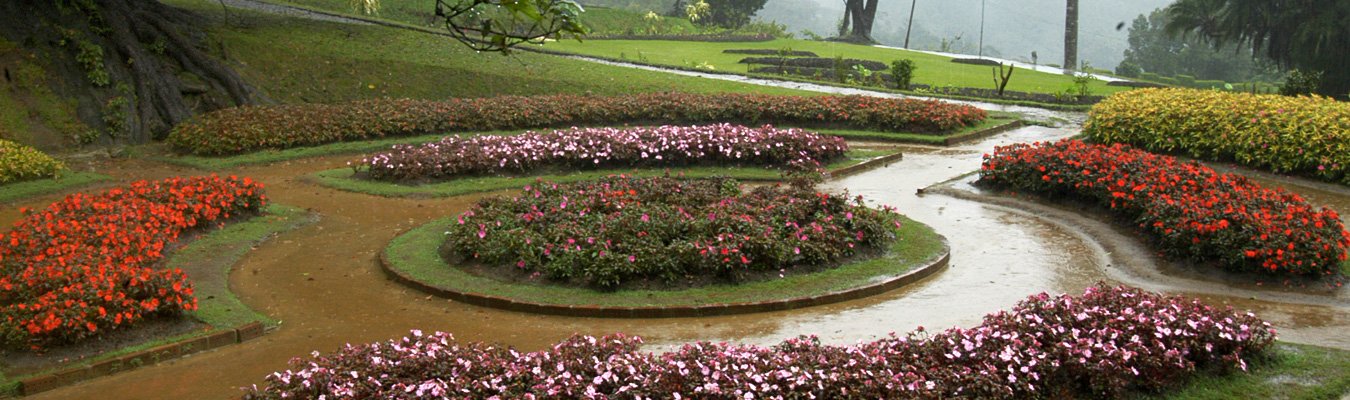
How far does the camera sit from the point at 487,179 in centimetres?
1357

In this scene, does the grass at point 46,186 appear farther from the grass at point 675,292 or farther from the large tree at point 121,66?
the grass at point 675,292

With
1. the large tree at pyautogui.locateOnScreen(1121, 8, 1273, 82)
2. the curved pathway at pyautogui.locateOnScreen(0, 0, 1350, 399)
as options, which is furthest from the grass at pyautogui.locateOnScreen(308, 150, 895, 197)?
the large tree at pyautogui.locateOnScreen(1121, 8, 1273, 82)

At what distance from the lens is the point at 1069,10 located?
133ft

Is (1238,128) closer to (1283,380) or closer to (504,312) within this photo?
(1283,380)

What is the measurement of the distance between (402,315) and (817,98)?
12.1 m

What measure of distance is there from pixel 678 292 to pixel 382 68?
14.4m

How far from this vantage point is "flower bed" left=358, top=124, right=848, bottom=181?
548 inches

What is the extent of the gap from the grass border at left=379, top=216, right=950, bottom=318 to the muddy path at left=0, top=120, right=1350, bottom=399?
0.09 meters

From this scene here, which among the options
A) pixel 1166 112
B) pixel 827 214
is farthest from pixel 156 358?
pixel 1166 112

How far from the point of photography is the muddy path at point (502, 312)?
23.2ft

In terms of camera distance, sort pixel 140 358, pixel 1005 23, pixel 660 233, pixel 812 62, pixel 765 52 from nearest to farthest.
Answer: pixel 140 358, pixel 660 233, pixel 812 62, pixel 765 52, pixel 1005 23

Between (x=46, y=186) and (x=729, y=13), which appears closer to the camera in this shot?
(x=46, y=186)

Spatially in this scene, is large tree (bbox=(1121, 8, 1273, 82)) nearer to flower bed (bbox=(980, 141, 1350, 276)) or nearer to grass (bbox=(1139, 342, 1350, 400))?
flower bed (bbox=(980, 141, 1350, 276))

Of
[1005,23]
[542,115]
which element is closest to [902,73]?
[542,115]
